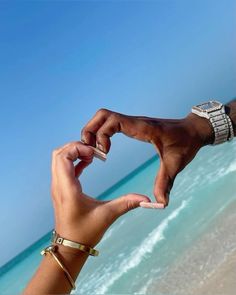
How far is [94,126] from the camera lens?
6.25 ft

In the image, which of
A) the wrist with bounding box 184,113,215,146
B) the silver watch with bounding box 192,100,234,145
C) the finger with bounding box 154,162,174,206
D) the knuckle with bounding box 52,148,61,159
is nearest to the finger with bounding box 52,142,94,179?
the knuckle with bounding box 52,148,61,159

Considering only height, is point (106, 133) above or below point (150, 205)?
above

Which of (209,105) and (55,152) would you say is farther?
(209,105)

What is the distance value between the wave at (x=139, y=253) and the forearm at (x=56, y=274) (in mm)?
11821

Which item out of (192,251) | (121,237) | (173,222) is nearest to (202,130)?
(192,251)

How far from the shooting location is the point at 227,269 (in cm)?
833

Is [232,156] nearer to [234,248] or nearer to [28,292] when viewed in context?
[234,248]

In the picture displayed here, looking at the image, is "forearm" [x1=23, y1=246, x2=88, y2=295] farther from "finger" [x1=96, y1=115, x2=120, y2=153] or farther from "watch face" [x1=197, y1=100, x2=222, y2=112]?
"watch face" [x1=197, y1=100, x2=222, y2=112]

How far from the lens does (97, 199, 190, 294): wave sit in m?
13.5

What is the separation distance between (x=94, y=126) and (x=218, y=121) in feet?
1.92

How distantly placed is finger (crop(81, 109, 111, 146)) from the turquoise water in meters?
7.43

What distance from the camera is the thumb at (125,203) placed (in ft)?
5.36

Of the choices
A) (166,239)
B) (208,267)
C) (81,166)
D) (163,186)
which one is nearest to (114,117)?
(81,166)

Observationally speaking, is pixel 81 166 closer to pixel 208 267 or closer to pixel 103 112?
pixel 103 112
